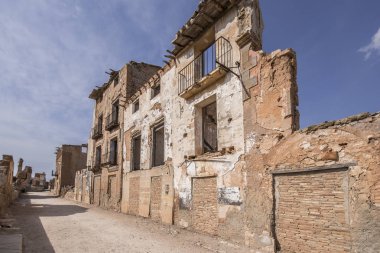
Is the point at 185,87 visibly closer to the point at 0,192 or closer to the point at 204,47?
the point at 204,47

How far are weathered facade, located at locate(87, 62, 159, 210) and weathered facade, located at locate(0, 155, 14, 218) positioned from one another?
205 inches

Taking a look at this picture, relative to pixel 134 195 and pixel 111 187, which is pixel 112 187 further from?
pixel 134 195

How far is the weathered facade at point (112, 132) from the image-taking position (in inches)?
689

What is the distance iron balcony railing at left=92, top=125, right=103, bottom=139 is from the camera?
69.9 ft

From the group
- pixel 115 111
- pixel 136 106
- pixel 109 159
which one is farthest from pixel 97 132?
pixel 136 106

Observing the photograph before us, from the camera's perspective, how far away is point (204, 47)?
11508 mm

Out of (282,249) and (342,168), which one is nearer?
(342,168)

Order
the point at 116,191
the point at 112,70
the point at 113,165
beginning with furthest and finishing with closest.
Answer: the point at 112,70 → the point at 113,165 → the point at 116,191

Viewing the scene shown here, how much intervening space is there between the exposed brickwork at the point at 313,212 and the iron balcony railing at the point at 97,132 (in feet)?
54.9

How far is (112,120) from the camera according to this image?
1909 cm

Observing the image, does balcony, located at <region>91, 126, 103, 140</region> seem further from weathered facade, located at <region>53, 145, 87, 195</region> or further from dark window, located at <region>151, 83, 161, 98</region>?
weathered facade, located at <region>53, 145, 87, 195</region>

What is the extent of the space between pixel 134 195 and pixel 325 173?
1077cm

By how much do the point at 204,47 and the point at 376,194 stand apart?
8.26m

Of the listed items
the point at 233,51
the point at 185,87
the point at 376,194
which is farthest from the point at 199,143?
the point at 376,194
